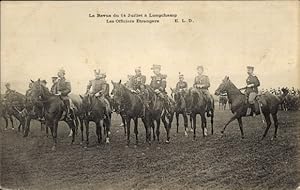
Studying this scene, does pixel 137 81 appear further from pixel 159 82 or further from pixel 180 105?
pixel 180 105

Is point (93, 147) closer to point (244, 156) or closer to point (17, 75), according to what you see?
point (17, 75)

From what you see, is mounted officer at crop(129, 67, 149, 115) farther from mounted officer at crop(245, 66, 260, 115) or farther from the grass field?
mounted officer at crop(245, 66, 260, 115)

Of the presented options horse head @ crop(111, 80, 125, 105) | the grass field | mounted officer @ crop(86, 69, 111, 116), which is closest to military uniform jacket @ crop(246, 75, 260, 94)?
the grass field

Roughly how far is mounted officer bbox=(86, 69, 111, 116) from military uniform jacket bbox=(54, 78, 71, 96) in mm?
146

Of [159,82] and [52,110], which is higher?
[159,82]

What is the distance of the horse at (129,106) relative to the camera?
13.0ft

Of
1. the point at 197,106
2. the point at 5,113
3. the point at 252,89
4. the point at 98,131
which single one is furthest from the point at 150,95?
the point at 5,113

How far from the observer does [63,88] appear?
394 cm

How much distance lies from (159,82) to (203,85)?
1.06 feet

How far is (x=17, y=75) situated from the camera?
392 cm

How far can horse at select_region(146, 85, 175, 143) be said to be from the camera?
3.96 m

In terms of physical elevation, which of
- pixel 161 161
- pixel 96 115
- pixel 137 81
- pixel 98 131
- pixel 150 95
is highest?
pixel 137 81

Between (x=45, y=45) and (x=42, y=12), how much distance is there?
0.24 meters

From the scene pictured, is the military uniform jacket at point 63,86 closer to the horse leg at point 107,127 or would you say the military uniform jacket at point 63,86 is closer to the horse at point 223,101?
the horse leg at point 107,127
